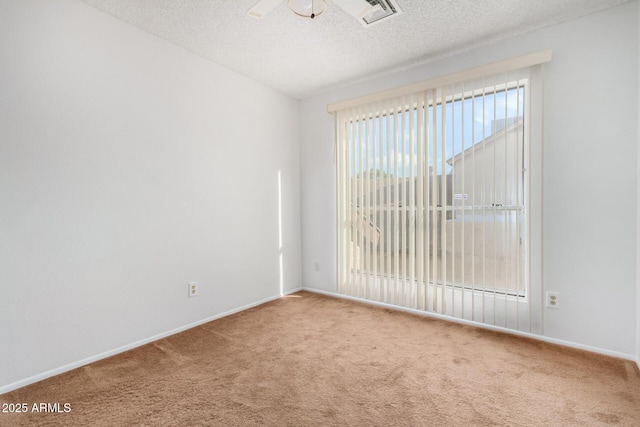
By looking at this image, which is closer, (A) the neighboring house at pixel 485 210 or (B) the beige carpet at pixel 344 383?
(B) the beige carpet at pixel 344 383

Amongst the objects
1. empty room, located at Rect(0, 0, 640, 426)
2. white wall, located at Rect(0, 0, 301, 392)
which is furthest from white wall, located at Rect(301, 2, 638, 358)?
white wall, located at Rect(0, 0, 301, 392)

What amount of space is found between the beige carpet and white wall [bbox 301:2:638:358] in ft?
0.97

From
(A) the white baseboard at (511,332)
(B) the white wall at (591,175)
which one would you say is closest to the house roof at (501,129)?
(B) the white wall at (591,175)

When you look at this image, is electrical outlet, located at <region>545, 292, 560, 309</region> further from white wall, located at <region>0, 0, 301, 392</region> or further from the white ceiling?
white wall, located at <region>0, 0, 301, 392</region>

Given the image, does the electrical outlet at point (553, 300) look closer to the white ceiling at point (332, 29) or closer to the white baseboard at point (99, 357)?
the white ceiling at point (332, 29)

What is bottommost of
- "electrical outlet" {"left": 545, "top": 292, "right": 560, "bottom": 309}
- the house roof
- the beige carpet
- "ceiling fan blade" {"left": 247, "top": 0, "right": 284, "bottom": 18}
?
the beige carpet

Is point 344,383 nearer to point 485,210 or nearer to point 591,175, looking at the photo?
point 485,210

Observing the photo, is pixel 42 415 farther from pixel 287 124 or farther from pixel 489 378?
pixel 287 124

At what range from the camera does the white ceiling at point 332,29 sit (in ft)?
6.82

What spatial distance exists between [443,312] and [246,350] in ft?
6.08

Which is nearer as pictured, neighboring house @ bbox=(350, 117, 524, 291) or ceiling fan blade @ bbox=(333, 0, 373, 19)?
ceiling fan blade @ bbox=(333, 0, 373, 19)

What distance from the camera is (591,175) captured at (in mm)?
2168

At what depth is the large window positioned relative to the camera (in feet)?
8.04

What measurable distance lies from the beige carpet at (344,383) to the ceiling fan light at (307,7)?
2.26m
